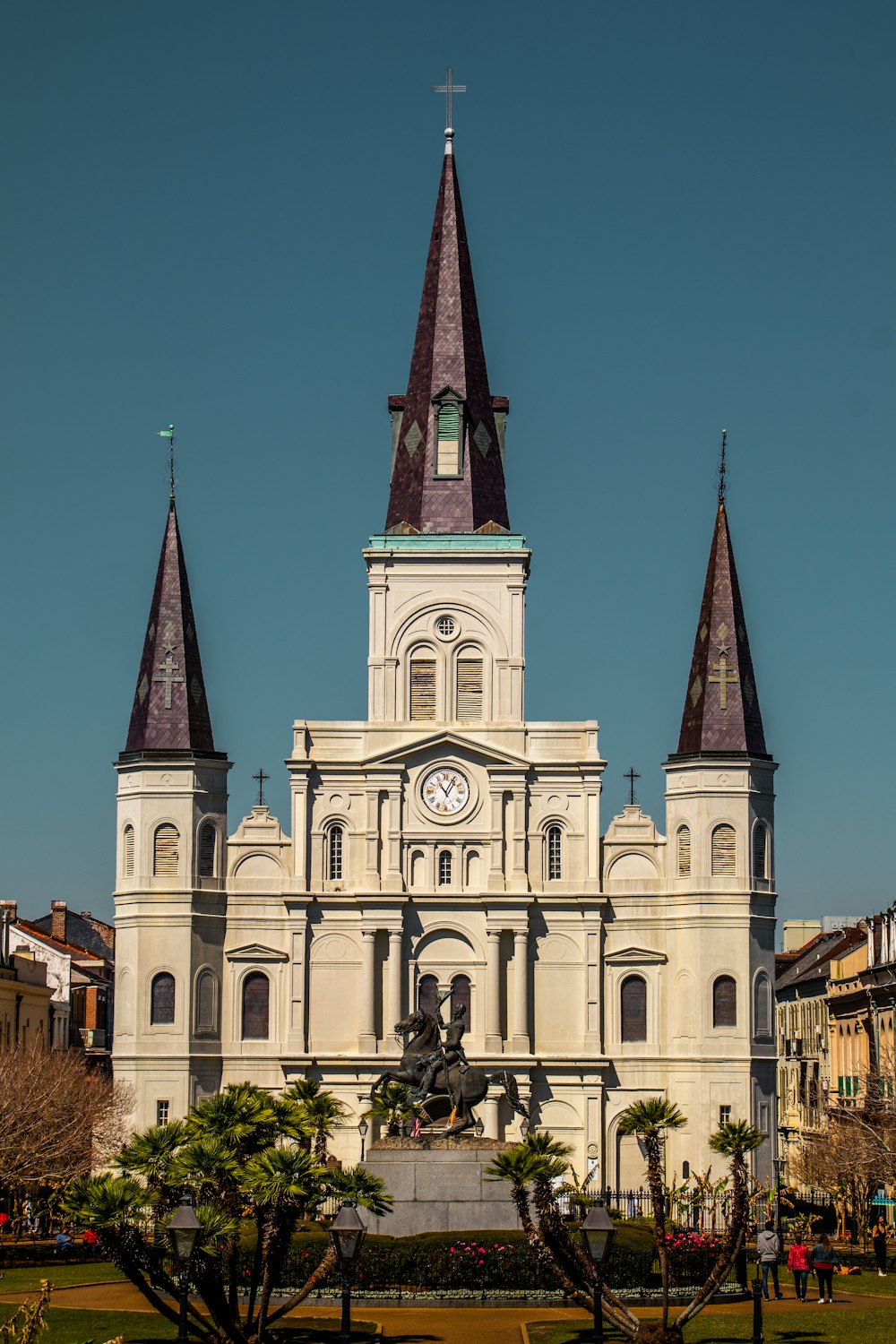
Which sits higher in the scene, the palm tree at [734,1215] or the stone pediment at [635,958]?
the stone pediment at [635,958]

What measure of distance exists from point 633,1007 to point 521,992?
437 centimetres

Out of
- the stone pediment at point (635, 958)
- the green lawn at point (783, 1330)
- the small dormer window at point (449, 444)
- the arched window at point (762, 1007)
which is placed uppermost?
the small dormer window at point (449, 444)

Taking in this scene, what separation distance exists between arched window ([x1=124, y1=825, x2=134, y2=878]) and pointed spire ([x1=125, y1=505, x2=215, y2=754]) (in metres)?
3.00

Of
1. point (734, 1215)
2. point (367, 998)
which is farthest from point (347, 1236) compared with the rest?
point (367, 998)

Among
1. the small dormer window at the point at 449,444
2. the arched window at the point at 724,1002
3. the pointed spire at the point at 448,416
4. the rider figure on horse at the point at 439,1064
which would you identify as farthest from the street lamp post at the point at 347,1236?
the small dormer window at the point at 449,444

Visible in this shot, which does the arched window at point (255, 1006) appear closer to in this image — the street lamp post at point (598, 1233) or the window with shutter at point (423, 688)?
the window with shutter at point (423, 688)

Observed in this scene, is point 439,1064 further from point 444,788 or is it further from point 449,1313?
point 444,788

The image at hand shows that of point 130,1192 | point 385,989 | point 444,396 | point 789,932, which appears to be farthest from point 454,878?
point 789,932

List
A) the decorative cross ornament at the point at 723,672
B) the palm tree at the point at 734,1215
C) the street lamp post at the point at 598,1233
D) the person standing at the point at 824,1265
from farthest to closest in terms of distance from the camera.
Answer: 1. the decorative cross ornament at the point at 723,672
2. the person standing at the point at 824,1265
3. the palm tree at the point at 734,1215
4. the street lamp post at the point at 598,1233

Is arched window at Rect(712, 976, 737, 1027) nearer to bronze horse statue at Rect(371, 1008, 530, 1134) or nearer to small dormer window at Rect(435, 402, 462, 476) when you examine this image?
small dormer window at Rect(435, 402, 462, 476)

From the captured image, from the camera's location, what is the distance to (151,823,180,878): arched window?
87812 millimetres

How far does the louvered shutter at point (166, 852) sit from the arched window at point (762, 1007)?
21.4 metres

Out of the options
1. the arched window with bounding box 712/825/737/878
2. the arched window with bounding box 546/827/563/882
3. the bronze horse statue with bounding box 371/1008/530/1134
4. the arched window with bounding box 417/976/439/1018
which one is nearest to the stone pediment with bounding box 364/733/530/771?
the arched window with bounding box 546/827/563/882

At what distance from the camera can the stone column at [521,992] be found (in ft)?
282
